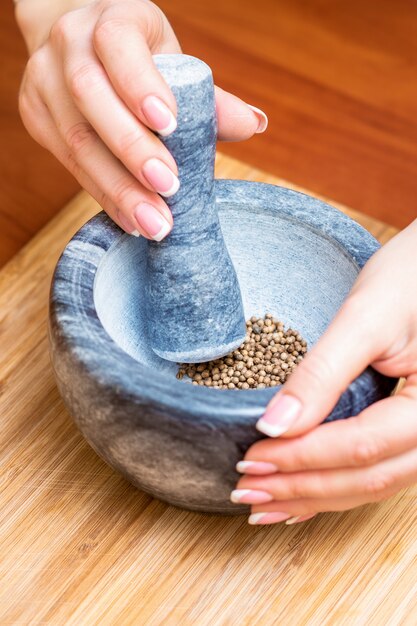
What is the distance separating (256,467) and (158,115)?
411 mm

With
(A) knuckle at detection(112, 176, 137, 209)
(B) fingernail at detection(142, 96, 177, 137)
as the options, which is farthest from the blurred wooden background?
(B) fingernail at detection(142, 96, 177, 137)

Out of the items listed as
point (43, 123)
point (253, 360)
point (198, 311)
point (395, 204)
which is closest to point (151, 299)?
point (198, 311)

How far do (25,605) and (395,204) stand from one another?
0.96 m

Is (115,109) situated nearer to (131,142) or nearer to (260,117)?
(131,142)

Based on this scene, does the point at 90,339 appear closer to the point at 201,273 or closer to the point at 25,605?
the point at 201,273

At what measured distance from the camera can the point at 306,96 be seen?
1.83 metres

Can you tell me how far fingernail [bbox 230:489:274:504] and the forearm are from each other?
2.77 ft

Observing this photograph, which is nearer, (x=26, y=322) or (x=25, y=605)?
(x=25, y=605)

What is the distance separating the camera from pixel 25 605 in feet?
3.60

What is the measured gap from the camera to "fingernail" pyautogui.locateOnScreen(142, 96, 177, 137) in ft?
3.39

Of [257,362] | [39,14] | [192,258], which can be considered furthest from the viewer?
[39,14]

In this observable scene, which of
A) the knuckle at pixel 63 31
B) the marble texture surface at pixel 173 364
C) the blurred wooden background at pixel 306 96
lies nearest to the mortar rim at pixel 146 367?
the marble texture surface at pixel 173 364

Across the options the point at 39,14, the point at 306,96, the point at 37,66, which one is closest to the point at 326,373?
the point at 37,66

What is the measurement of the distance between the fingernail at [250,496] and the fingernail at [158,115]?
420 millimetres
